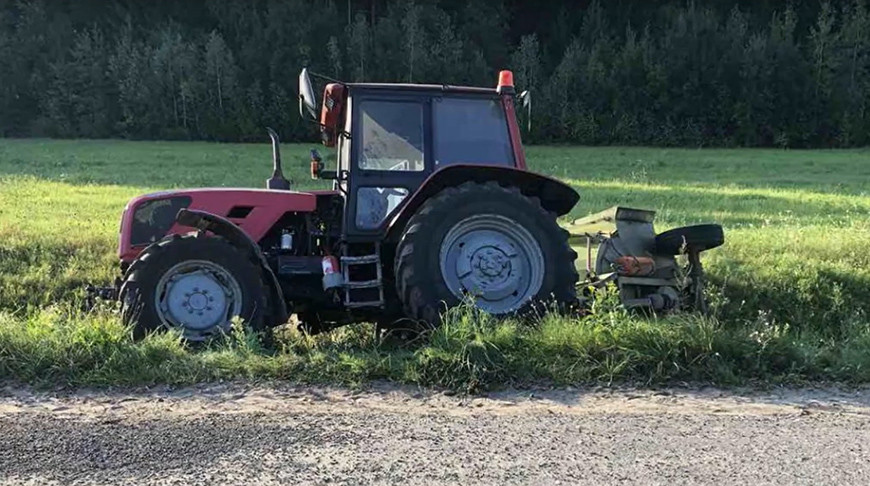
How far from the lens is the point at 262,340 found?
545cm

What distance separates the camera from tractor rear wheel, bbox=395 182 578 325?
18.4 feet

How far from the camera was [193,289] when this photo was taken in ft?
18.2

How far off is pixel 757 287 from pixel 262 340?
16.2 ft

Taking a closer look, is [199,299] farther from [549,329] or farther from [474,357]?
[549,329]

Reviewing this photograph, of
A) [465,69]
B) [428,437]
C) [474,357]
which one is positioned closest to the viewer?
[428,437]

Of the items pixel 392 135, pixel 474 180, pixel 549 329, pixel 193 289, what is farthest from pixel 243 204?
pixel 549 329

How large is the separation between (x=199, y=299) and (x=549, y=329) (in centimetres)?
242

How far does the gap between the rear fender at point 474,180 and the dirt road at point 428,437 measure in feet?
5.46

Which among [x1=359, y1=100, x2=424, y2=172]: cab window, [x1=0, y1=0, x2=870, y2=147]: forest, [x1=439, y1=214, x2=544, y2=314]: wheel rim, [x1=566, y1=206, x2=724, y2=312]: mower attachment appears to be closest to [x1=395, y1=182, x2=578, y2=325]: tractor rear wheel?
[x1=439, y1=214, x2=544, y2=314]: wheel rim

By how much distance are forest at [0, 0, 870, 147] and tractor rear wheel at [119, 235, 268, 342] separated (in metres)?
37.0

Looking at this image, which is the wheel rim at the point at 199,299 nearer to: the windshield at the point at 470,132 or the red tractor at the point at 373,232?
the red tractor at the point at 373,232

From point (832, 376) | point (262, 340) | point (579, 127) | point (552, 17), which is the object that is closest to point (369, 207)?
point (262, 340)

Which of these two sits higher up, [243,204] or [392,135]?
[392,135]

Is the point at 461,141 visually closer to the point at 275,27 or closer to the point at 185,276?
the point at 185,276
